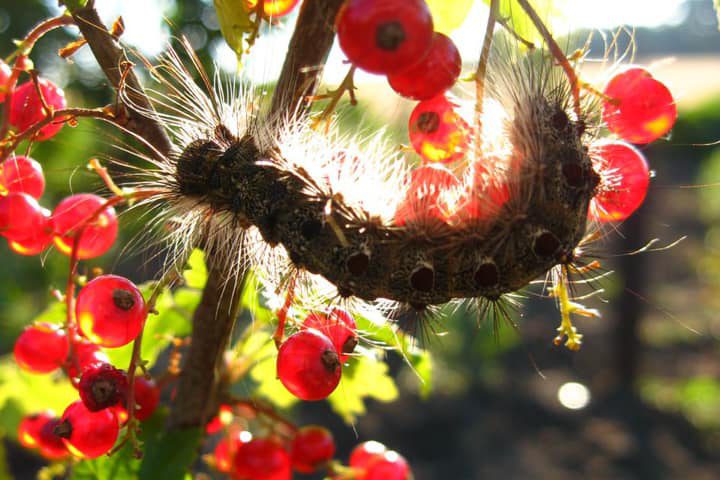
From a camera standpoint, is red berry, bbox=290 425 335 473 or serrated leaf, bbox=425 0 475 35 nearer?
serrated leaf, bbox=425 0 475 35

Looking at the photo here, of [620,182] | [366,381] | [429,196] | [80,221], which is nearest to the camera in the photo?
[429,196]

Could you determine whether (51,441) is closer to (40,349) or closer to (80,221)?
(40,349)

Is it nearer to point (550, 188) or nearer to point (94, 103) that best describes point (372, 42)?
point (550, 188)

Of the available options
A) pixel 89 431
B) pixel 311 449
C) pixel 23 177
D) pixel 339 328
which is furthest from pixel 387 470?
pixel 23 177

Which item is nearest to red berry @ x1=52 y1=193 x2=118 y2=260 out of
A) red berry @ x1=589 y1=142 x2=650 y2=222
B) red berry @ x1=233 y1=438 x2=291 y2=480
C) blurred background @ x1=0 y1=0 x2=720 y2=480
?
red berry @ x1=233 y1=438 x2=291 y2=480

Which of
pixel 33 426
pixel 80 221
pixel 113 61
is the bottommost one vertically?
pixel 33 426

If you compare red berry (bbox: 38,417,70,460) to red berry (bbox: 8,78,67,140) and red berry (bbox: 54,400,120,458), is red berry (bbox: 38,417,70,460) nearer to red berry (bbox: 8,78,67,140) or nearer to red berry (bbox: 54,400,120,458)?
red berry (bbox: 54,400,120,458)
